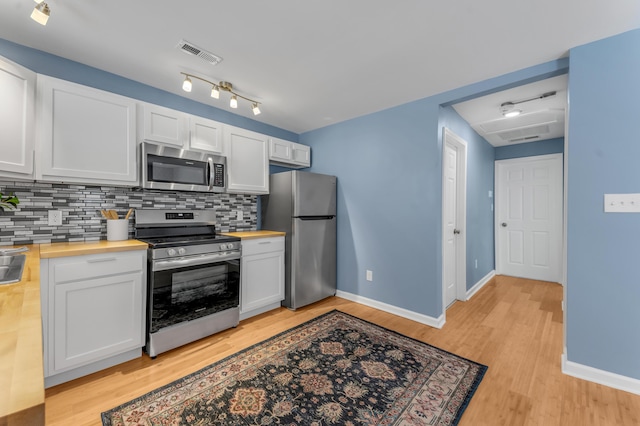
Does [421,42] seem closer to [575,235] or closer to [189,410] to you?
[575,235]

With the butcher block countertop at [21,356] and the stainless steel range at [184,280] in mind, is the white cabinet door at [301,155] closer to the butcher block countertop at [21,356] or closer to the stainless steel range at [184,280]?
the stainless steel range at [184,280]

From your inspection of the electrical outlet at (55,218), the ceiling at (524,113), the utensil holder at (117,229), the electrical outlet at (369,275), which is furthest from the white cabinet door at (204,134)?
the ceiling at (524,113)

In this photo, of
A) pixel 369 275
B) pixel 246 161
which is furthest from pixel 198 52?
pixel 369 275

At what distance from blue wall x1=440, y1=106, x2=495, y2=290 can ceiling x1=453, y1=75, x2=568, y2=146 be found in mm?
147

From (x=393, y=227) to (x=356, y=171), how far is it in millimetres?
903

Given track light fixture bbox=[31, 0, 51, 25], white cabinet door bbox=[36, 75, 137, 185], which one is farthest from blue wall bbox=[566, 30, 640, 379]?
white cabinet door bbox=[36, 75, 137, 185]

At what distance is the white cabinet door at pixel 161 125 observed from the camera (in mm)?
2430

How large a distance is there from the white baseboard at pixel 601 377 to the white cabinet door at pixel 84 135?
151 inches

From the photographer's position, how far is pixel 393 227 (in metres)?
3.17

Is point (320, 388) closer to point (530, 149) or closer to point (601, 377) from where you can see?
point (601, 377)

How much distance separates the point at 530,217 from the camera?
4.67m

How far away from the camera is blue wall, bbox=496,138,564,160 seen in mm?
4395

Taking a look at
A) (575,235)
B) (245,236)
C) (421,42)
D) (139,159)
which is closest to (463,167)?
(575,235)

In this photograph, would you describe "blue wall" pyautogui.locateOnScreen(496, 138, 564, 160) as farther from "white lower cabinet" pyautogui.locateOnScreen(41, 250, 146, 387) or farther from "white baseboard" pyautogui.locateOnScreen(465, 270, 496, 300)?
"white lower cabinet" pyautogui.locateOnScreen(41, 250, 146, 387)
